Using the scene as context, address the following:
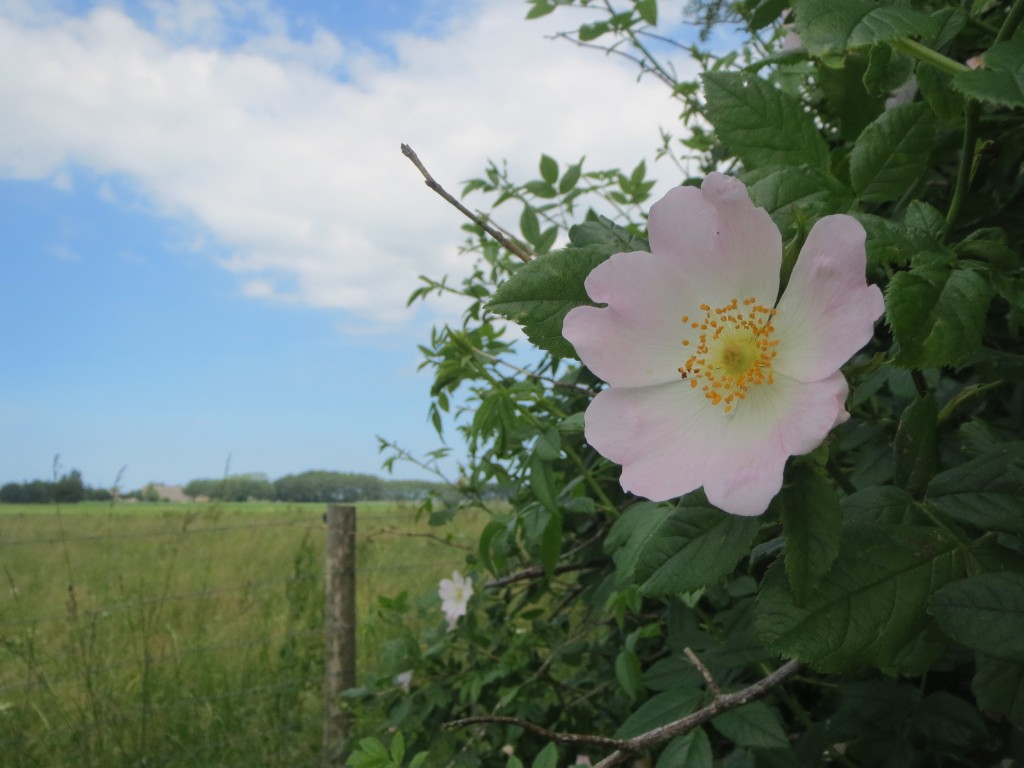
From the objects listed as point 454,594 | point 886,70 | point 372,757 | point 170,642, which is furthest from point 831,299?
point 170,642

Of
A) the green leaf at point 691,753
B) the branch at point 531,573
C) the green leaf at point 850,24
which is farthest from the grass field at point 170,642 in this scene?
the green leaf at point 850,24

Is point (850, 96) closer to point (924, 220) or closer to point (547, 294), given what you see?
point (924, 220)

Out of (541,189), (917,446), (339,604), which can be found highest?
(541,189)

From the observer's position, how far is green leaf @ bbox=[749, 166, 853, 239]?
1.76 feet

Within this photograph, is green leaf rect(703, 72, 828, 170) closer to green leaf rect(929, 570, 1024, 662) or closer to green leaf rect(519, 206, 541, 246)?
green leaf rect(929, 570, 1024, 662)

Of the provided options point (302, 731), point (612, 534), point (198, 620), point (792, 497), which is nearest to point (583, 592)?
point (612, 534)

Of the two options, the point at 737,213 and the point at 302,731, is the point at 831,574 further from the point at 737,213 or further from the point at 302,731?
the point at 302,731

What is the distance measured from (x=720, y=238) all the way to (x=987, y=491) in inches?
10.9

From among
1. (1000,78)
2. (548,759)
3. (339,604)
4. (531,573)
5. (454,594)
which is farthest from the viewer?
(339,604)

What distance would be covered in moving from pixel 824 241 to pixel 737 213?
0.06m

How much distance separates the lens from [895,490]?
0.59 metres

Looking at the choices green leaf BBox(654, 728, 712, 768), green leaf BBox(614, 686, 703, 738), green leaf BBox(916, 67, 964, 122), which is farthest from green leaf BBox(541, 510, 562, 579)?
green leaf BBox(916, 67, 964, 122)

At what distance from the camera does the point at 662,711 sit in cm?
92

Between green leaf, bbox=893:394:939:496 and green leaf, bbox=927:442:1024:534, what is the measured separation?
2 centimetres
